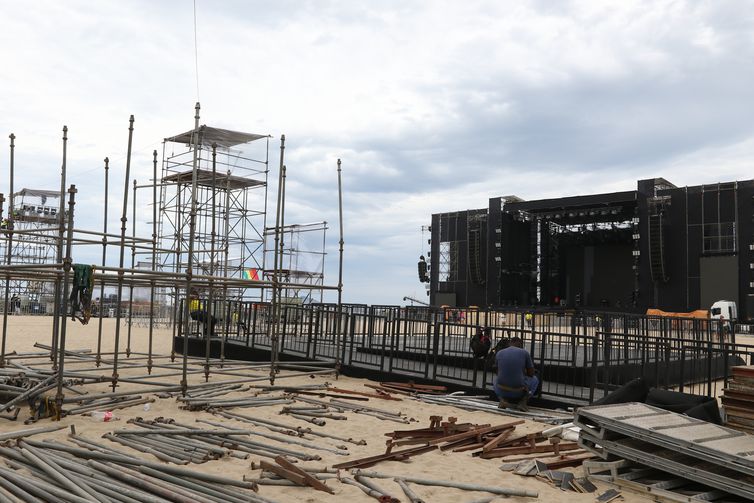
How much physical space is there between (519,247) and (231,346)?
33909 millimetres

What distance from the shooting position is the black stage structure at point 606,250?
40.4 m

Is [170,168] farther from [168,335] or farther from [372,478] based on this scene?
[372,478]

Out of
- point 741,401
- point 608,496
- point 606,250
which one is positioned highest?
point 606,250

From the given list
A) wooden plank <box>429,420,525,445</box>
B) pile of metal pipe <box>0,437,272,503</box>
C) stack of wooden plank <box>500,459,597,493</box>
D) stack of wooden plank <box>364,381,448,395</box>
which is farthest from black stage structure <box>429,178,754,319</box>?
pile of metal pipe <box>0,437,272,503</box>

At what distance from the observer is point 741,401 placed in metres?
9.40

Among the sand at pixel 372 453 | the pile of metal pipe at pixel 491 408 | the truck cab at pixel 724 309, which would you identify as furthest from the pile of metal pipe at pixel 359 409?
the truck cab at pixel 724 309

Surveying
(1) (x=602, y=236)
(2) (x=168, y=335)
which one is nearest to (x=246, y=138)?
(2) (x=168, y=335)

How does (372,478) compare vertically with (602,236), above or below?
below

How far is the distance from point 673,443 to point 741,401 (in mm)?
2302

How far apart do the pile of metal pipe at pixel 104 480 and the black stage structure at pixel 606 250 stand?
131 feet

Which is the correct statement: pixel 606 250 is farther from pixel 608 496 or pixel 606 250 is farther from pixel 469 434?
pixel 608 496

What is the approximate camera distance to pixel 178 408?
12484 mm

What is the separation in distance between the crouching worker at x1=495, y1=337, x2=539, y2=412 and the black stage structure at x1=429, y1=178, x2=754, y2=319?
32757 millimetres

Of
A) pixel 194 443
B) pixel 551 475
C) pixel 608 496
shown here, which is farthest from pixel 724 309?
pixel 194 443
